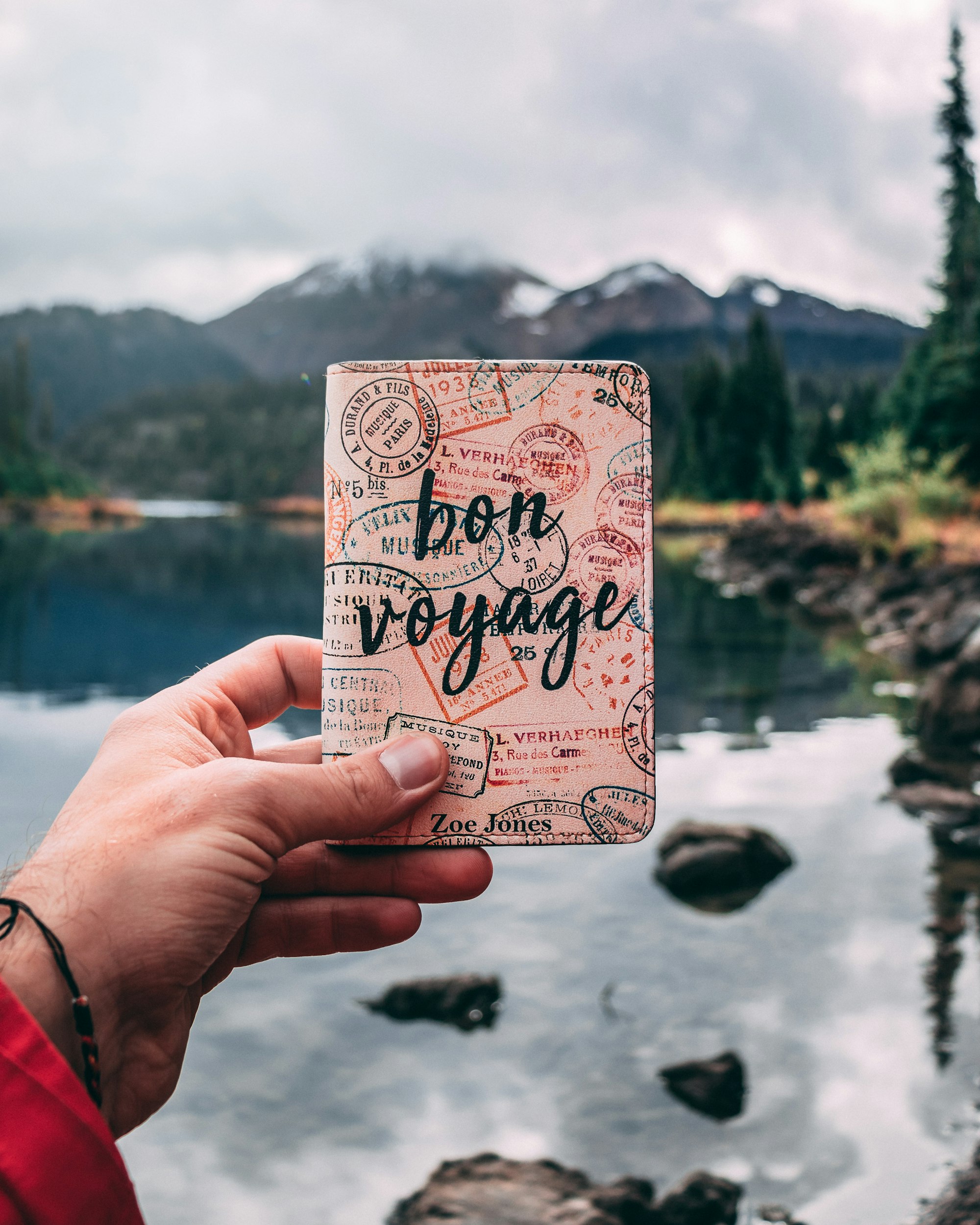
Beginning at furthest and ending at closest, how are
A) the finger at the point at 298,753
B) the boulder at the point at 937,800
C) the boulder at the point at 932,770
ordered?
the boulder at the point at 932,770 → the boulder at the point at 937,800 → the finger at the point at 298,753

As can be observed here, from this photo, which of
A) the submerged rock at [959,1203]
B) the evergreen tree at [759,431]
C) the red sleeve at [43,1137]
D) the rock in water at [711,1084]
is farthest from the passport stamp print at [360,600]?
the evergreen tree at [759,431]

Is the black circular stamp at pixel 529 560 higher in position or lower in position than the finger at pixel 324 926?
higher

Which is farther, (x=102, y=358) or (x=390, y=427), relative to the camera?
(x=102, y=358)

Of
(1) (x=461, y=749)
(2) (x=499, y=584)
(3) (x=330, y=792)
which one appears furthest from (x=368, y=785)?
(2) (x=499, y=584)

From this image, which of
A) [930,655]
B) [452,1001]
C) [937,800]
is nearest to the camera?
[452,1001]

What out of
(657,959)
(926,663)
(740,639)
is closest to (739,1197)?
(657,959)

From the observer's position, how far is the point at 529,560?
1.75 meters

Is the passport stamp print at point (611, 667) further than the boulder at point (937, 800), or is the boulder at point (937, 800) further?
the boulder at point (937, 800)

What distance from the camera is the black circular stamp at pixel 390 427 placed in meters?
1.73

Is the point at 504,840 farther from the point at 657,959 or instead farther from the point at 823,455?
the point at 823,455

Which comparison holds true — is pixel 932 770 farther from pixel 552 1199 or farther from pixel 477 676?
pixel 477 676

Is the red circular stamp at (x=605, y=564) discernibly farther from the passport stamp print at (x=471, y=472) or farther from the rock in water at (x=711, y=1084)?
the rock in water at (x=711, y=1084)

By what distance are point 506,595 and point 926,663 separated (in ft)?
51.7

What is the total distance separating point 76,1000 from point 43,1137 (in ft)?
0.71
